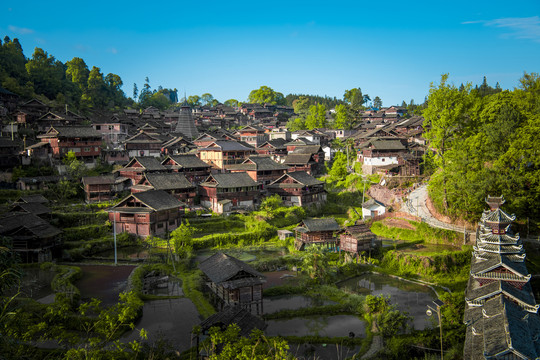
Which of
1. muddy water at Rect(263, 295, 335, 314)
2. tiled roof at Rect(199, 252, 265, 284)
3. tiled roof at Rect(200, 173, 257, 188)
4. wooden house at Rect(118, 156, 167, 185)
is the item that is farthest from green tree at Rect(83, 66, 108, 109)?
muddy water at Rect(263, 295, 335, 314)

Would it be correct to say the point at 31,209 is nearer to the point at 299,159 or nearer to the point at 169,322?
the point at 169,322

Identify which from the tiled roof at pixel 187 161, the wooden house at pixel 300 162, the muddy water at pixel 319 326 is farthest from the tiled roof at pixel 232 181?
the muddy water at pixel 319 326

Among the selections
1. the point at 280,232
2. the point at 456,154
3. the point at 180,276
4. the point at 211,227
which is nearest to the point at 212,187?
the point at 211,227

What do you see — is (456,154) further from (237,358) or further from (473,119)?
(237,358)

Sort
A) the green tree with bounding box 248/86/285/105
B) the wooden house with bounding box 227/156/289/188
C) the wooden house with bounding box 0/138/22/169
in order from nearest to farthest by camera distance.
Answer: the wooden house with bounding box 0/138/22/169, the wooden house with bounding box 227/156/289/188, the green tree with bounding box 248/86/285/105

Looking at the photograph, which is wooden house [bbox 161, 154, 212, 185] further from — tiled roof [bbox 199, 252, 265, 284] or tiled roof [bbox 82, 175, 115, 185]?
tiled roof [bbox 199, 252, 265, 284]
